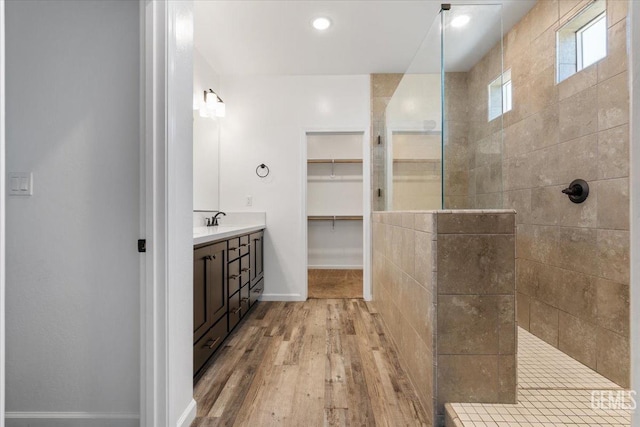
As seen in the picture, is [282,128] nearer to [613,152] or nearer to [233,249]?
[233,249]

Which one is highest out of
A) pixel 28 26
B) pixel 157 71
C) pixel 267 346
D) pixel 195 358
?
pixel 28 26

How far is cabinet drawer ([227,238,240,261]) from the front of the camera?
2316 millimetres

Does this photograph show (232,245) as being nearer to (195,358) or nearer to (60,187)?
(195,358)

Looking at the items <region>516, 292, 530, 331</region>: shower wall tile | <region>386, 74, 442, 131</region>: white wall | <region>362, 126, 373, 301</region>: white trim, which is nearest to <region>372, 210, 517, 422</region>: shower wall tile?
<region>386, 74, 442, 131</region>: white wall

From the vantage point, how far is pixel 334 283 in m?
4.38

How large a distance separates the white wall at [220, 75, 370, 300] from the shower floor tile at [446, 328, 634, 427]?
2358 mm

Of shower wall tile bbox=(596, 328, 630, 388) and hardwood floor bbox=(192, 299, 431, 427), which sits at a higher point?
shower wall tile bbox=(596, 328, 630, 388)

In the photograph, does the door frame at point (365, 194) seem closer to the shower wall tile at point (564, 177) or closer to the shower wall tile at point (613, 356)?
the shower wall tile at point (564, 177)

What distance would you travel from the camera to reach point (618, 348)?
1648 millimetres

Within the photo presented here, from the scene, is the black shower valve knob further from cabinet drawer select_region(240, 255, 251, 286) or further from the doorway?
the doorway

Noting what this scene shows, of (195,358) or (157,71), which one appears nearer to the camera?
(157,71)

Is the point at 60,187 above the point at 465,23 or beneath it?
beneath

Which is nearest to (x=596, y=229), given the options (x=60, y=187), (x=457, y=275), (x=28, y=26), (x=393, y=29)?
(x=457, y=275)

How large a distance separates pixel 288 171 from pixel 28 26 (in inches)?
94.5
